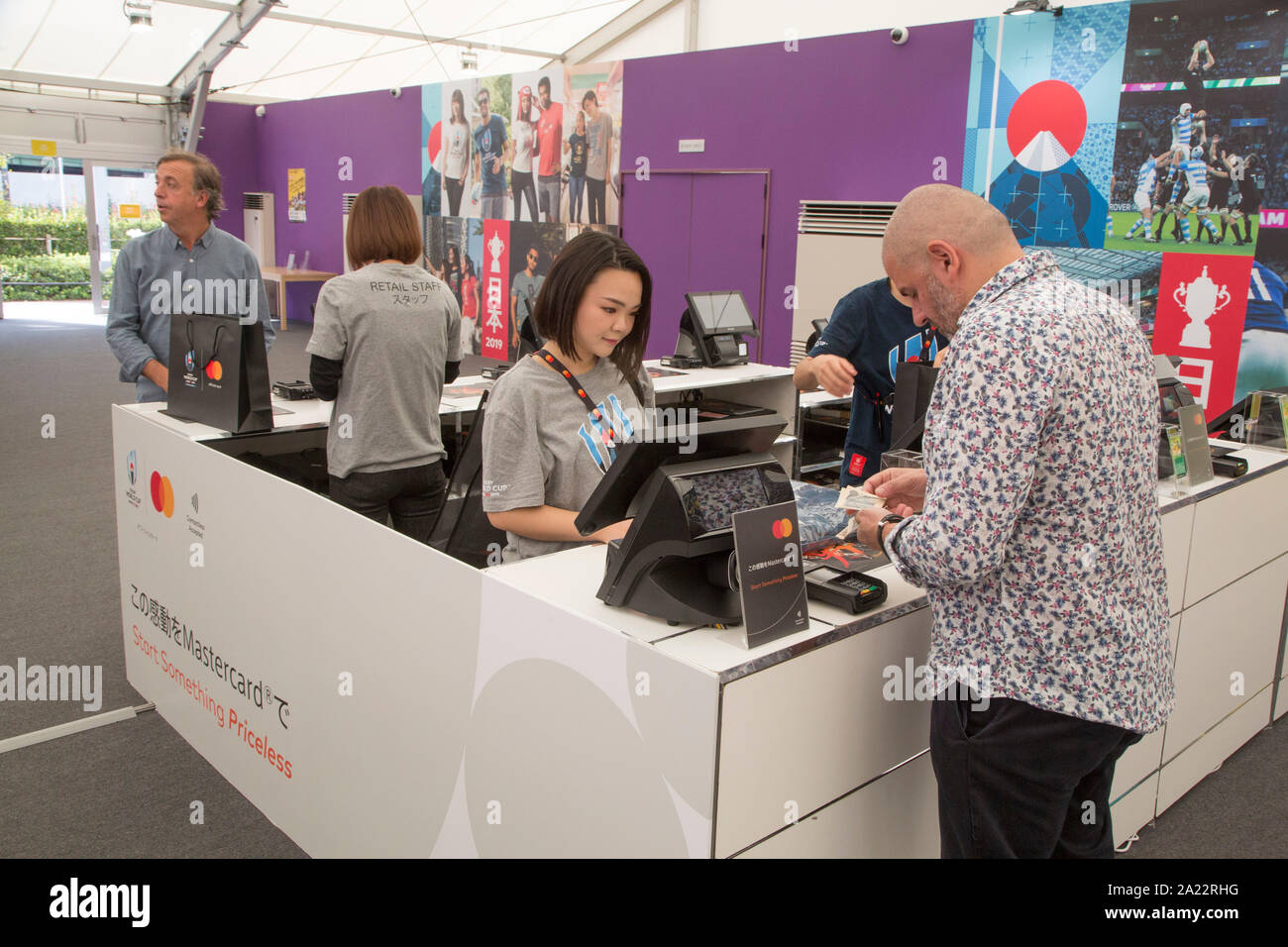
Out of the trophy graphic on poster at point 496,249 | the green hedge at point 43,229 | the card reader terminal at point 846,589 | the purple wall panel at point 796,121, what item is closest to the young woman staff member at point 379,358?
the card reader terminal at point 846,589

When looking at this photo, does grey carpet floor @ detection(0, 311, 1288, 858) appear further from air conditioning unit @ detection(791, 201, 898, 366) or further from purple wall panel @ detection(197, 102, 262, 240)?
purple wall panel @ detection(197, 102, 262, 240)

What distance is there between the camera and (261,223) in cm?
1388

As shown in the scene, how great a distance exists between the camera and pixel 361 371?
2.90 meters

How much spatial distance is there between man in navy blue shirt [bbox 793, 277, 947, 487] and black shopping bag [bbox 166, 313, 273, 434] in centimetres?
155

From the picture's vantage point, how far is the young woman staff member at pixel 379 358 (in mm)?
2869

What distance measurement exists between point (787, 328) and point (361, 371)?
5539 mm

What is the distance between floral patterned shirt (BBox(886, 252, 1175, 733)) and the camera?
4.40 ft

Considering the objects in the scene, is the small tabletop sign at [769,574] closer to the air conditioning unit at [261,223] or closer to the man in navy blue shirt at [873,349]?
the man in navy blue shirt at [873,349]

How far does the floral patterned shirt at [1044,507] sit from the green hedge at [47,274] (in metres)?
14.3

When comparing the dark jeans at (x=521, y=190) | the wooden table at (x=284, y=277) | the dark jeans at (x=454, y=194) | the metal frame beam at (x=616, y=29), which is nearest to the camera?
the dark jeans at (x=521, y=190)

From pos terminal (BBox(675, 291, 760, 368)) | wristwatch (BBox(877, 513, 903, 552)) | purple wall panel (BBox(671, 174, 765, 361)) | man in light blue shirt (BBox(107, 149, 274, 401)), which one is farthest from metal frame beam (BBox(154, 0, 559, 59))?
wristwatch (BBox(877, 513, 903, 552))
